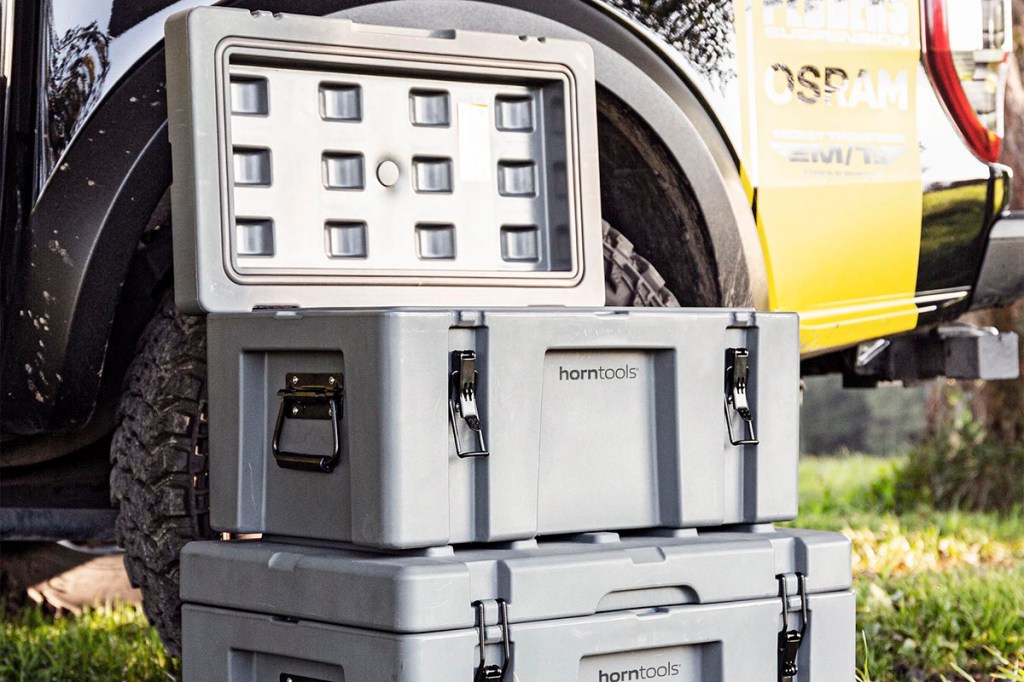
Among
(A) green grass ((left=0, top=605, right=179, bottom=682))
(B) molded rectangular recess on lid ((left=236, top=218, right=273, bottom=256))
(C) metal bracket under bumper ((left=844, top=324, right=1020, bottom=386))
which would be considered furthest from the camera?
(C) metal bracket under bumper ((left=844, top=324, right=1020, bottom=386))

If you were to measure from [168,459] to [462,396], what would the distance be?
0.61 m

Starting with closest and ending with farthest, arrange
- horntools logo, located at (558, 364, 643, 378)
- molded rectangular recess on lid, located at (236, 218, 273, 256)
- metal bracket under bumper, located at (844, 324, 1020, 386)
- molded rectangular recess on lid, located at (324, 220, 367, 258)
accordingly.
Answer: horntools logo, located at (558, 364, 643, 378), molded rectangular recess on lid, located at (236, 218, 273, 256), molded rectangular recess on lid, located at (324, 220, 367, 258), metal bracket under bumper, located at (844, 324, 1020, 386)

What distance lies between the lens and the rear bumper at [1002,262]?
3.23 metres

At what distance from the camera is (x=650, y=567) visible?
211 centimetres

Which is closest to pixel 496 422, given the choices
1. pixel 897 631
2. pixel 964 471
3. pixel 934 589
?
pixel 897 631

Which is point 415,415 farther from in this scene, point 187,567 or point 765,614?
point 765,614

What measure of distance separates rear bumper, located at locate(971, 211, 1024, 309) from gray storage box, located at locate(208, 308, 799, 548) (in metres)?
1.07

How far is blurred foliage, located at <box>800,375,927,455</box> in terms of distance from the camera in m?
11.0

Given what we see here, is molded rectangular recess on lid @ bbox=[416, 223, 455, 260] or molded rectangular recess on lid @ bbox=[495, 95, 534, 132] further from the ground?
molded rectangular recess on lid @ bbox=[495, 95, 534, 132]

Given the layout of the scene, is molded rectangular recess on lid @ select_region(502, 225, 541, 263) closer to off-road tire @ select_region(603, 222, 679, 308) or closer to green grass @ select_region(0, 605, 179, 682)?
off-road tire @ select_region(603, 222, 679, 308)

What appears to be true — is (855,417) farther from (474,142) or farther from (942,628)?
(474,142)

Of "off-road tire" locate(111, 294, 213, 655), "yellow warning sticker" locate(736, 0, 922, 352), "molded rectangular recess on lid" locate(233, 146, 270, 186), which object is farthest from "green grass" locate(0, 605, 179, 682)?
"yellow warning sticker" locate(736, 0, 922, 352)

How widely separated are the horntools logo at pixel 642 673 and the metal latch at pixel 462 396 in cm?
40

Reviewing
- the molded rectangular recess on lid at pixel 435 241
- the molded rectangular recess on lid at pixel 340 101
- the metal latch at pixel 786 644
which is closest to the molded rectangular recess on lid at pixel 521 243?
the molded rectangular recess on lid at pixel 435 241
